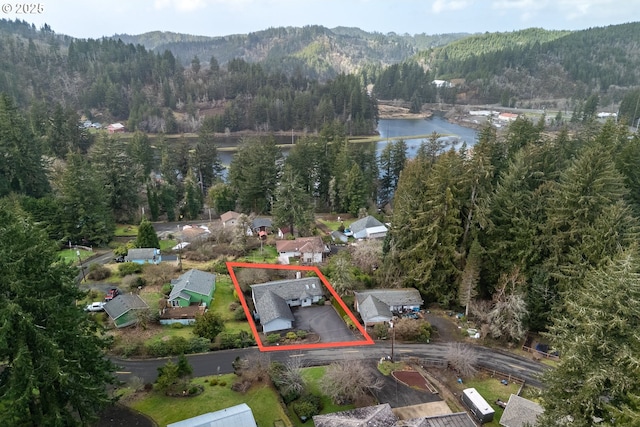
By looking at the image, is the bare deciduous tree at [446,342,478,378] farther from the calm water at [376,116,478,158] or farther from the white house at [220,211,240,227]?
the calm water at [376,116,478,158]

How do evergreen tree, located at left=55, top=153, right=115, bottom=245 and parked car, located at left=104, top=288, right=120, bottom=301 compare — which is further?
evergreen tree, located at left=55, top=153, right=115, bottom=245

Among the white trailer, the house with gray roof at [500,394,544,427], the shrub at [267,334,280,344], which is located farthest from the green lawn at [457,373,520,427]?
the shrub at [267,334,280,344]

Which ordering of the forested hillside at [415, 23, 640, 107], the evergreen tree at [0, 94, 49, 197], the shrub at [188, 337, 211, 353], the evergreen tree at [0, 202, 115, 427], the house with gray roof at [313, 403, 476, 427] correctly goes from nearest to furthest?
the evergreen tree at [0, 202, 115, 427]
the house with gray roof at [313, 403, 476, 427]
the shrub at [188, 337, 211, 353]
the evergreen tree at [0, 94, 49, 197]
the forested hillside at [415, 23, 640, 107]

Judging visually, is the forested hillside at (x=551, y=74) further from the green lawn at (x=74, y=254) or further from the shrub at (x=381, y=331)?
the green lawn at (x=74, y=254)

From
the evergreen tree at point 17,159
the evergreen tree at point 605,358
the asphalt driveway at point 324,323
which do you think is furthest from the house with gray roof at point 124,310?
the evergreen tree at point 17,159

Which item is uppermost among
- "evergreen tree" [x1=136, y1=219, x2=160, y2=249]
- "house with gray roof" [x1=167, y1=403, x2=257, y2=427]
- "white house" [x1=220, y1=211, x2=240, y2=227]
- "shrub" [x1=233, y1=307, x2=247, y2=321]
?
"evergreen tree" [x1=136, y1=219, x2=160, y2=249]

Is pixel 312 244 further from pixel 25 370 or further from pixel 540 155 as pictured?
pixel 25 370

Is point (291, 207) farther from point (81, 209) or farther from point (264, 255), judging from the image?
point (81, 209)
